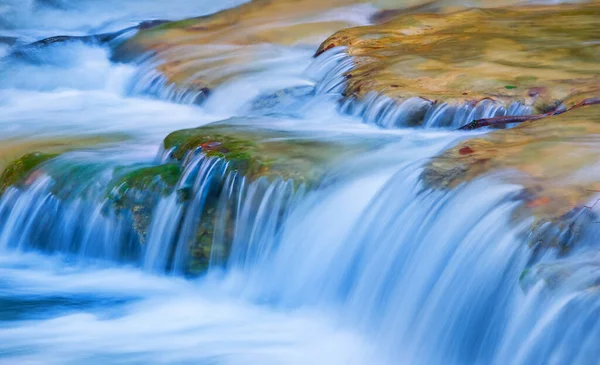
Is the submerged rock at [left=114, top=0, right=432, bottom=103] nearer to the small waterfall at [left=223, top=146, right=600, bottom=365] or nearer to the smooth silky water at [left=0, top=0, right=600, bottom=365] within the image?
the smooth silky water at [left=0, top=0, right=600, bottom=365]

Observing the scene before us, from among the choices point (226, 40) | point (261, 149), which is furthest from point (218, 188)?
point (226, 40)

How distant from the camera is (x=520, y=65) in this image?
8219mm

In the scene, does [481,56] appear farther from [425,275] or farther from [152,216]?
[425,275]

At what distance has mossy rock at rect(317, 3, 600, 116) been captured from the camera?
7.63 meters

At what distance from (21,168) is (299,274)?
8.80 ft

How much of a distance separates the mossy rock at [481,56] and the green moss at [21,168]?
8.73ft

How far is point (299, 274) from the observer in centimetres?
611

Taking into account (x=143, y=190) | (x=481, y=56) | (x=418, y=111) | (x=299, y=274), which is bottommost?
(x=299, y=274)

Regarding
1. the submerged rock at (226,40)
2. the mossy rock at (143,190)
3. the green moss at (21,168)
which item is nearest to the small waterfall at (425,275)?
the mossy rock at (143,190)

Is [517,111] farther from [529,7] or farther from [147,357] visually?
[529,7]

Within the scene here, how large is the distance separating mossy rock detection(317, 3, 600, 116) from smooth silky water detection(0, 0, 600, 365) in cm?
39

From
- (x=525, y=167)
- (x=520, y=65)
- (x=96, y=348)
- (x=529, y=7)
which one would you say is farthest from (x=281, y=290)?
(x=529, y=7)

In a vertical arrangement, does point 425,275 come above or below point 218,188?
below

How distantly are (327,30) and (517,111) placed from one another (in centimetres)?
506
